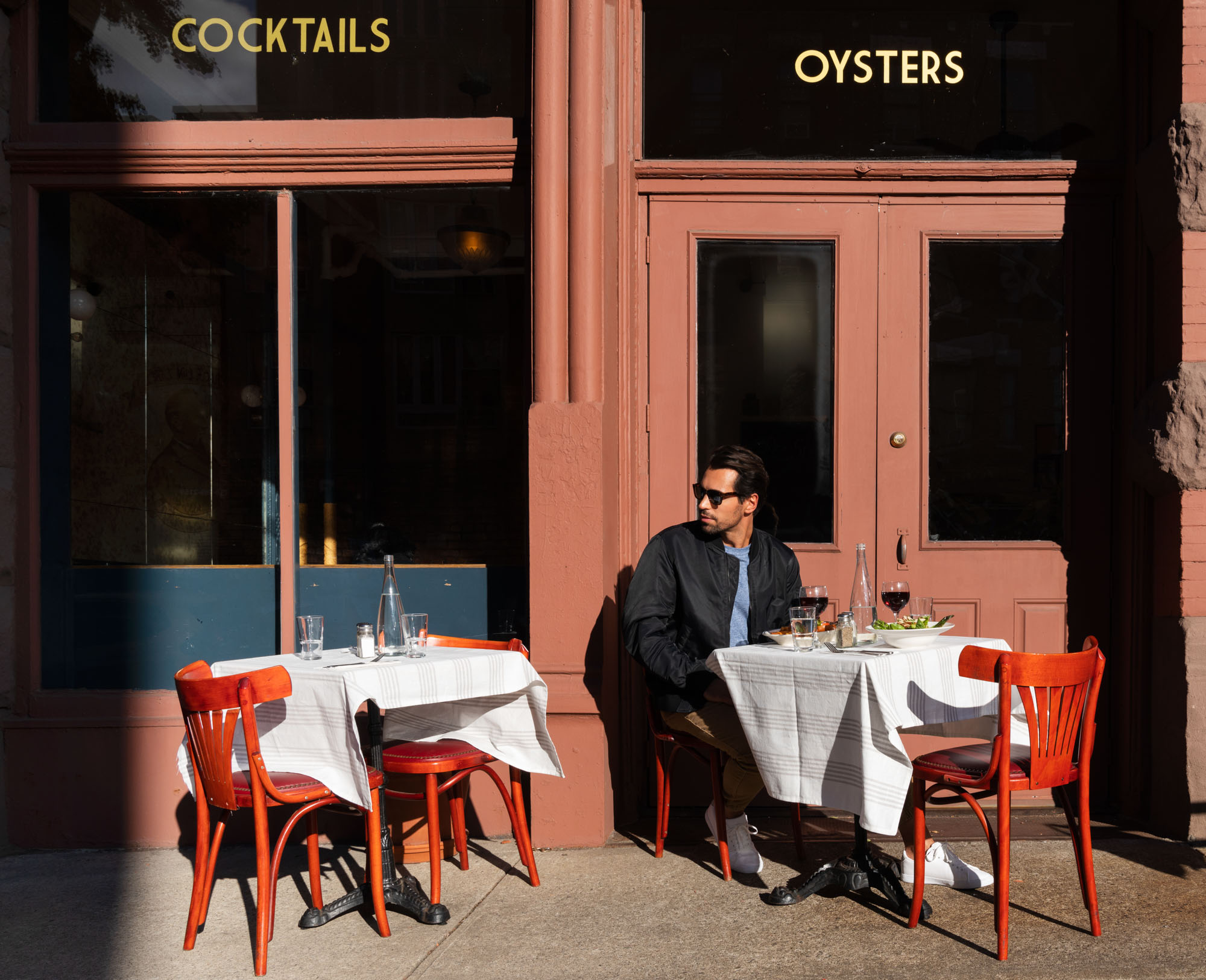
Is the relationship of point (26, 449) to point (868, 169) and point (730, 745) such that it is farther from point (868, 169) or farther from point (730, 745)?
point (868, 169)

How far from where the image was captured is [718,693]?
427cm

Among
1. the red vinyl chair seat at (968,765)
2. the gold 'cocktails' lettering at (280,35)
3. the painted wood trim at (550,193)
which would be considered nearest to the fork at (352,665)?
the painted wood trim at (550,193)

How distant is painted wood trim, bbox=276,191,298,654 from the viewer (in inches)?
208

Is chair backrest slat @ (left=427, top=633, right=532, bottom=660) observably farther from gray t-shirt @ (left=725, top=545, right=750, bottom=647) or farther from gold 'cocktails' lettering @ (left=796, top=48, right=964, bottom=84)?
gold 'cocktails' lettering @ (left=796, top=48, right=964, bottom=84)

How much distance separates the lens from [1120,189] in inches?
208

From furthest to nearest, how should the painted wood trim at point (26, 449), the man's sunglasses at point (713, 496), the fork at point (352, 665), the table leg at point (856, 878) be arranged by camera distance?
the painted wood trim at point (26, 449)
the man's sunglasses at point (713, 496)
the table leg at point (856, 878)
the fork at point (352, 665)

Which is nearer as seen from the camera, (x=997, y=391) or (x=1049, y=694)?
(x=1049, y=694)

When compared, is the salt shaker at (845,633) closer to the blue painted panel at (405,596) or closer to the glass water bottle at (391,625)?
the glass water bottle at (391,625)

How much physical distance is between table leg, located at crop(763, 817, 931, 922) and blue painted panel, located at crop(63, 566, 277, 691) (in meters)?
2.64

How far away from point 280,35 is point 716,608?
346 centimetres

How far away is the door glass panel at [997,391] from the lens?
5.32 metres

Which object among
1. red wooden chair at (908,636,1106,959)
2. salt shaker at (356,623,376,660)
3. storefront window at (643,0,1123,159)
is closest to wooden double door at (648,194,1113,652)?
storefront window at (643,0,1123,159)

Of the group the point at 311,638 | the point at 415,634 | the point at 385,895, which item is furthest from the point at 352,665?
the point at 385,895

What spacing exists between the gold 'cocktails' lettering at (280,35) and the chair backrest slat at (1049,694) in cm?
317
